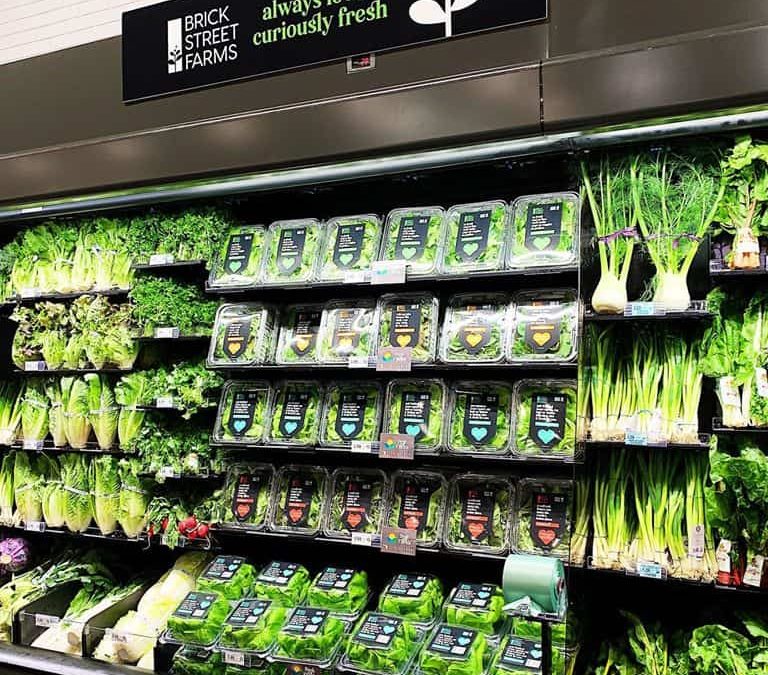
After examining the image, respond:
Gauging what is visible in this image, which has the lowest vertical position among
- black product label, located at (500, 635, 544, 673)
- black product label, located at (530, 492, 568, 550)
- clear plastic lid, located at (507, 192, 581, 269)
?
black product label, located at (500, 635, 544, 673)

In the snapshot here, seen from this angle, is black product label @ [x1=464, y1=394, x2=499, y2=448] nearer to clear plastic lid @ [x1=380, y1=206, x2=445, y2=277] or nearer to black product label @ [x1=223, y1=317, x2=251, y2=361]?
clear plastic lid @ [x1=380, y1=206, x2=445, y2=277]

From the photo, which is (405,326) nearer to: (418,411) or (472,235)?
(418,411)

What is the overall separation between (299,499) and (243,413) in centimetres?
45

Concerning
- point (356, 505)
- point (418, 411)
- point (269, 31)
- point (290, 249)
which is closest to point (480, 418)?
point (418, 411)

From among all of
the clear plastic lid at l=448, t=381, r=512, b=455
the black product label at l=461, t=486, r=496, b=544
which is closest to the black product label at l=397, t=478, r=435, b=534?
the black product label at l=461, t=486, r=496, b=544

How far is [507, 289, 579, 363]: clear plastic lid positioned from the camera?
287cm

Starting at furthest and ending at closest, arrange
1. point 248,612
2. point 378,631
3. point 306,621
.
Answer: point 248,612 < point 306,621 < point 378,631

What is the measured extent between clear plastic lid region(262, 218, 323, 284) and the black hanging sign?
676mm

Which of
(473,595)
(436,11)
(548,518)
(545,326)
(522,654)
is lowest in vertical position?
(522,654)

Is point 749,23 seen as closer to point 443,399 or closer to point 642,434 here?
point 642,434

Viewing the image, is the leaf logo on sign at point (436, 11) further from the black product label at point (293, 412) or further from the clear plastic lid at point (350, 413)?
the black product label at point (293, 412)

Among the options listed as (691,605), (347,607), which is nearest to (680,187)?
(691,605)

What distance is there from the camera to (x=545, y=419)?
2922 mm

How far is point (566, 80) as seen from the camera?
2.59 metres
